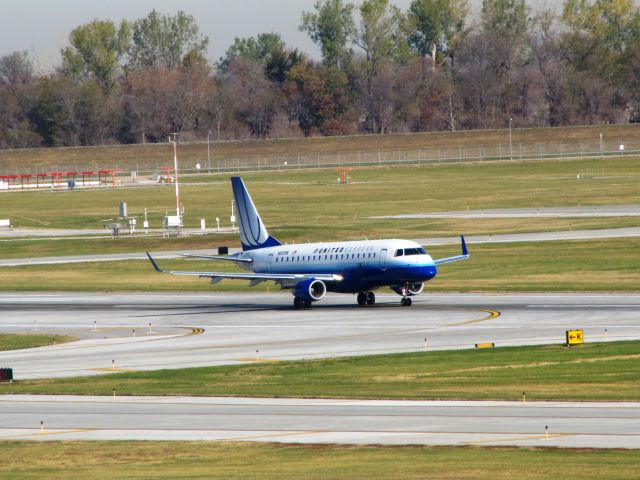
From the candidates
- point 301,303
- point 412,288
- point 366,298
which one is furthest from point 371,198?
point 412,288

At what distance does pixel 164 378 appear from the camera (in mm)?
44500

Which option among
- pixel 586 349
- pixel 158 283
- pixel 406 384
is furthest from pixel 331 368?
pixel 158 283

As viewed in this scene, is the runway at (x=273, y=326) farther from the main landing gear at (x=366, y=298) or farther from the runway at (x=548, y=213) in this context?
the runway at (x=548, y=213)

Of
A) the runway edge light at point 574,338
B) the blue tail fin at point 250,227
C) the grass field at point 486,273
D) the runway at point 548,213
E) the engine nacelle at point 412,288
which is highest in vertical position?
the blue tail fin at point 250,227

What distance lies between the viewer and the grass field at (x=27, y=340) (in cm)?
5642

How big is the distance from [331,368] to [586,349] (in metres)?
9.24

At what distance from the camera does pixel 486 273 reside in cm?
7981

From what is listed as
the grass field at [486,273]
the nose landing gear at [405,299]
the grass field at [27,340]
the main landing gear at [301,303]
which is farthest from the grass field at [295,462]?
the grass field at [486,273]

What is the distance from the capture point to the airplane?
64375 millimetres

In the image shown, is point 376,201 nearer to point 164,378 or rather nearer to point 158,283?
point 158,283

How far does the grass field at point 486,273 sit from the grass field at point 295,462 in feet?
134

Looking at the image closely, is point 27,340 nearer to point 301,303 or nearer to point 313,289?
point 301,303

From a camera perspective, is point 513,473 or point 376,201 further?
point 376,201

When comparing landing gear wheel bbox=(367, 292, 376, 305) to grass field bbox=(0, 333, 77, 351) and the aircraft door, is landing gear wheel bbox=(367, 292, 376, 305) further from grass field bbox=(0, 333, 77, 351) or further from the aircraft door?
grass field bbox=(0, 333, 77, 351)
